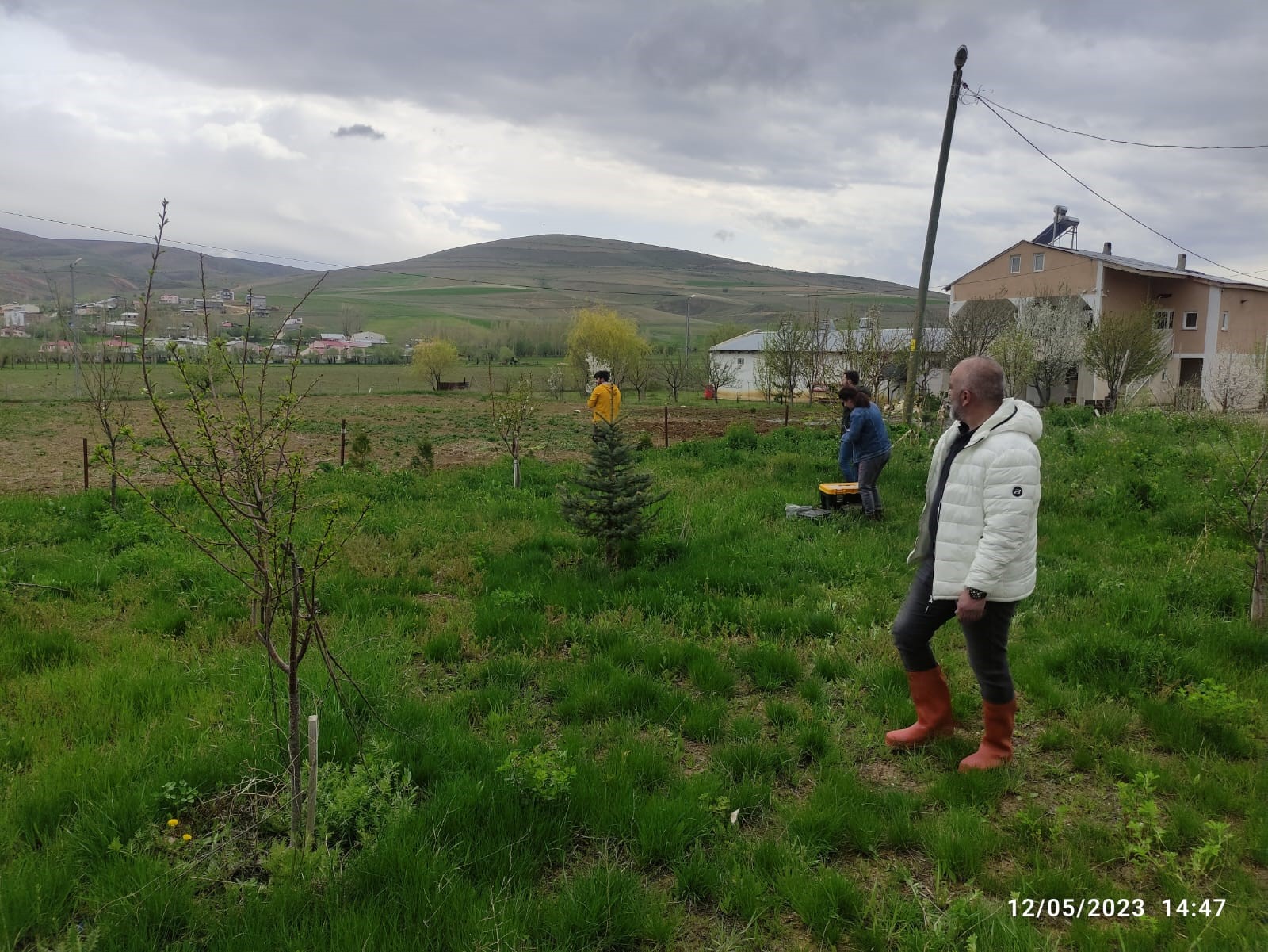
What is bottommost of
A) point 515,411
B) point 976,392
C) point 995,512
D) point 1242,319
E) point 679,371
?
point 995,512

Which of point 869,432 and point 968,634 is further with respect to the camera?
point 869,432

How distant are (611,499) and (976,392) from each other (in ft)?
12.9

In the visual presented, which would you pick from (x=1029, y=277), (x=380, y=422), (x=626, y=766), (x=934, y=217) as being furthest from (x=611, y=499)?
(x=1029, y=277)

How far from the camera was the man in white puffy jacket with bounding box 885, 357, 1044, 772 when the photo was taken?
11.3 feet

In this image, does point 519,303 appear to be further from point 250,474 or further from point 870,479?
point 250,474

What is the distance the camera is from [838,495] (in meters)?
9.21

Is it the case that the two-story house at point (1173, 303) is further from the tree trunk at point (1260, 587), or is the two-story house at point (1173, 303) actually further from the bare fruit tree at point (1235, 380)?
the tree trunk at point (1260, 587)

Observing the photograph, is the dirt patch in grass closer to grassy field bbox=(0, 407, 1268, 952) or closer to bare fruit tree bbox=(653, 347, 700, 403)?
grassy field bbox=(0, 407, 1268, 952)

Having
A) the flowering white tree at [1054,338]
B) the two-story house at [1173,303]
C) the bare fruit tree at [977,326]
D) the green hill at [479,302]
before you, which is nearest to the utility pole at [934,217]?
the bare fruit tree at [977,326]

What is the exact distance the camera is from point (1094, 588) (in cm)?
630

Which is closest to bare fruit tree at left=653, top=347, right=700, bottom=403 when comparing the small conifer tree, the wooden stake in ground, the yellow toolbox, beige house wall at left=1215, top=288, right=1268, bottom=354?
beige house wall at left=1215, top=288, right=1268, bottom=354

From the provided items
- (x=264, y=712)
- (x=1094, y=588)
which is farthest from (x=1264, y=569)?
(x=264, y=712)

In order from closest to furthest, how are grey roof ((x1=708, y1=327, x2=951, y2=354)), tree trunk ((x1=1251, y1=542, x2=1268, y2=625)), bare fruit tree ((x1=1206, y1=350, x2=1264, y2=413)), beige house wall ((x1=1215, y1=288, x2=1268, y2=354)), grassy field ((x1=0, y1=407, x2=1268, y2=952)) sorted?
grassy field ((x1=0, y1=407, x2=1268, y2=952)) → tree trunk ((x1=1251, y1=542, x2=1268, y2=625)) → bare fruit tree ((x1=1206, y1=350, x2=1264, y2=413)) → grey roof ((x1=708, y1=327, x2=951, y2=354)) → beige house wall ((x1=1215, y1=288, x2=1268, y2=354))

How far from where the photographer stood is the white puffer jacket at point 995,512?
342 centimetres
